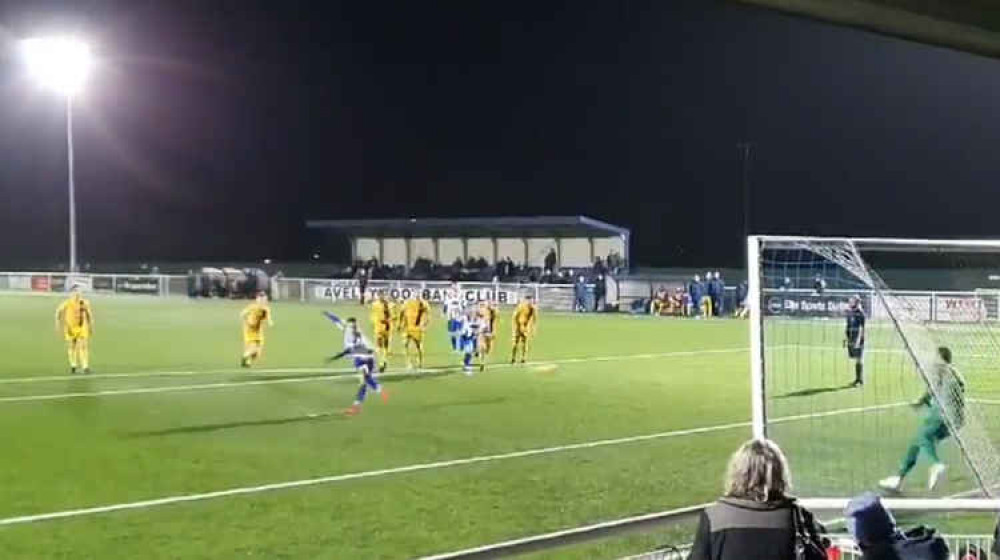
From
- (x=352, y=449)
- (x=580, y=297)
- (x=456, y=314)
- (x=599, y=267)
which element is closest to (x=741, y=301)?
(x=580, y=297)

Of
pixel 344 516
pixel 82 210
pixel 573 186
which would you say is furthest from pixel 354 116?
pixel 344 516

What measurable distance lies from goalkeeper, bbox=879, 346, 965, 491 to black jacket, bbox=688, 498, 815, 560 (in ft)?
20.9

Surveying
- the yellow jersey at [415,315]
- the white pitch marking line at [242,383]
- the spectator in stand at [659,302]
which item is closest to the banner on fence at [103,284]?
the spectator in stand at [659,302]

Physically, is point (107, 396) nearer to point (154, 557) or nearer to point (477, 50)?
point (154, 557)

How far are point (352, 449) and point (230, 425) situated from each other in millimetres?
2982

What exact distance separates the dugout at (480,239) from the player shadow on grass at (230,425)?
36.2 m

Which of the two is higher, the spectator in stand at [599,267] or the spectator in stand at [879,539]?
the spectator in stand at [599,267]

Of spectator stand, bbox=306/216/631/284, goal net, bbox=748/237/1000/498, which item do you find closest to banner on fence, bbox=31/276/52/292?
spectator stand, bbox=306/216/631/284

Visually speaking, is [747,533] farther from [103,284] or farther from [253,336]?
[103,284]

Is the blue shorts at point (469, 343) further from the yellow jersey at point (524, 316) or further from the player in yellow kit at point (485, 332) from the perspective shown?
the yellow jersey at point (524, 316)

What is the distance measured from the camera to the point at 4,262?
7012 cm

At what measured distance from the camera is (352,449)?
47.6ft

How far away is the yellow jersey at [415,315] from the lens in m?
25.1

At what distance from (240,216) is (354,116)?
9.02 m
